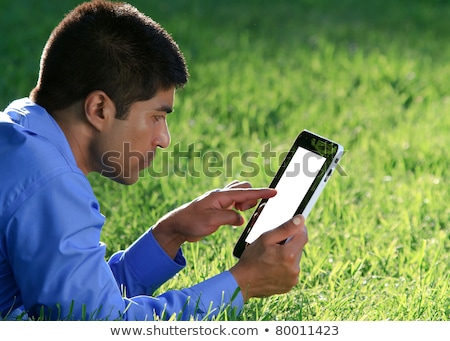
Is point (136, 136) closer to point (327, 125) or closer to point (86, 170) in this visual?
point (86, 170)

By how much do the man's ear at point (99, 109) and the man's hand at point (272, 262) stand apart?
0.55 m

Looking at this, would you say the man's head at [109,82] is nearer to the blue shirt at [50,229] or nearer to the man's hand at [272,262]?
the blue shirt at [50,229]

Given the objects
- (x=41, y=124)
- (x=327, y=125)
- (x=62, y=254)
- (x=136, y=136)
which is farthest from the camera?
(x=327, y=125)

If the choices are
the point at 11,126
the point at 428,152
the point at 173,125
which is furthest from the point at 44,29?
the point at 11,126

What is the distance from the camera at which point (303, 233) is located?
255cm

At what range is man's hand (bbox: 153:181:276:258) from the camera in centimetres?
271

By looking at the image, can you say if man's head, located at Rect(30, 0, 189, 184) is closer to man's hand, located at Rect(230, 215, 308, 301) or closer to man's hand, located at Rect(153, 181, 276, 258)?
man's hand, located at Rect(153, 181, 276, 258)

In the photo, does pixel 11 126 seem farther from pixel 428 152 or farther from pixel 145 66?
pixel 428 152

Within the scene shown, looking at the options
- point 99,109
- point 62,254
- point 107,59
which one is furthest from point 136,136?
point 62,254

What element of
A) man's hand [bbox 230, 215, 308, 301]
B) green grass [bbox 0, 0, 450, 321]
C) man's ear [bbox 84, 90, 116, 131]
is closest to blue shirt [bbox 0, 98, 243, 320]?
man's ear [bbox 84, 90, 116, 131]

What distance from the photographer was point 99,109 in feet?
8.16

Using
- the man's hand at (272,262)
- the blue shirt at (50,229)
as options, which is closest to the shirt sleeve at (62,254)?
the blue shirt at (50,229)

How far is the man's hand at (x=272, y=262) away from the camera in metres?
2.50

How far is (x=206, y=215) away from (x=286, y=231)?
1.15 feet
